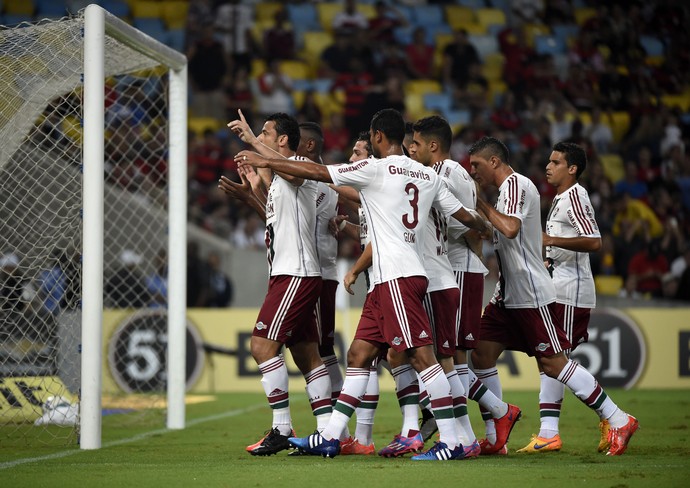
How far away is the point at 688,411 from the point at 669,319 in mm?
3398

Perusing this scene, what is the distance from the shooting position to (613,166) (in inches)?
743

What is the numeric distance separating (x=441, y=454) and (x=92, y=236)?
3.23 m

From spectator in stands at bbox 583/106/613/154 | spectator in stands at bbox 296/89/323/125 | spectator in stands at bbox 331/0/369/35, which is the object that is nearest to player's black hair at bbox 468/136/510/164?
spectator in stands at bbox 296/89/323/125

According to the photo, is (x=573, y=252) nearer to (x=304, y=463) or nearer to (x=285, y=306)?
(x=285, y=306)

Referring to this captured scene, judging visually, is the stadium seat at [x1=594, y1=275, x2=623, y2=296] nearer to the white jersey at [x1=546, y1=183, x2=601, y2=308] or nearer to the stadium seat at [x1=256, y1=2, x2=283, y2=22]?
the white jersey at [x1=546, y1=183, x2=601, y2=308]

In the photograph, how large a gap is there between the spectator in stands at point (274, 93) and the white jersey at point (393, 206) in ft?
43.8

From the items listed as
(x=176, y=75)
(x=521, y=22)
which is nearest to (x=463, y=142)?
(x=521, y=22)

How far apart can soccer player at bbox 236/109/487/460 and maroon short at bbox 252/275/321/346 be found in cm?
51

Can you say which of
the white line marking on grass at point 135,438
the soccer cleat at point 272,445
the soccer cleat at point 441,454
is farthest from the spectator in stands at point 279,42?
the soccer cleat at point 441,454

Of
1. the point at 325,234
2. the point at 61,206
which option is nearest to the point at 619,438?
the point at 325,234

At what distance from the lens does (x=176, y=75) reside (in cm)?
1010

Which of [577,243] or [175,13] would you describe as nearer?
[577,243]

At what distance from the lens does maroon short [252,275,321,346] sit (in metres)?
7.23

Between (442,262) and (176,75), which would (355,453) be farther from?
(176,75)
